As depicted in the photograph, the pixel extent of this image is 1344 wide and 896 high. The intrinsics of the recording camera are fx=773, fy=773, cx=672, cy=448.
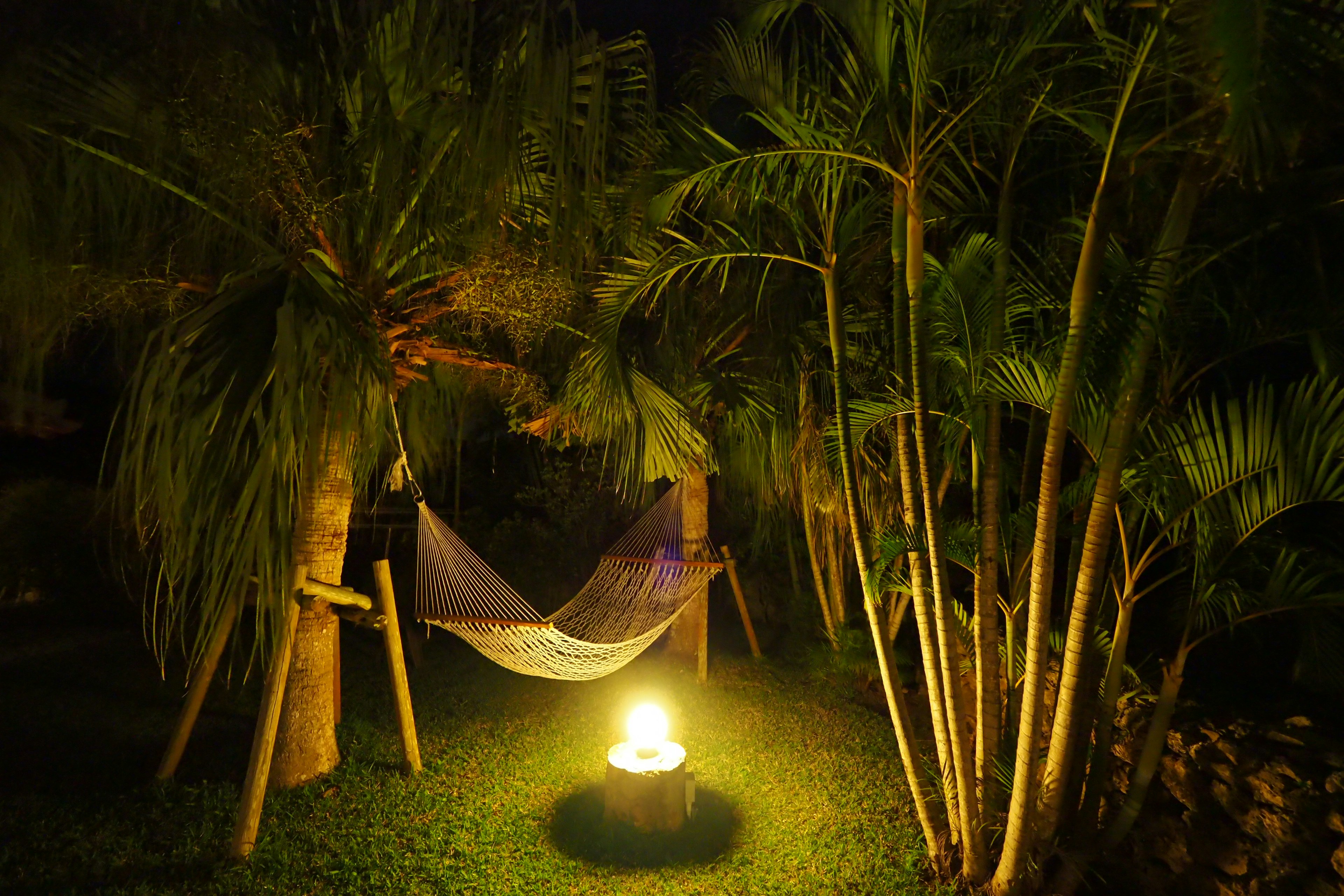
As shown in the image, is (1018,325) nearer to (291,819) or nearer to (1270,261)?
(1270,261)

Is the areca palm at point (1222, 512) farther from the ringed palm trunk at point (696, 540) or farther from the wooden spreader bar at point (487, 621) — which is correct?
the ringed palm trunk at point (696, 540)

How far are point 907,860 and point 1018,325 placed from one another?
5.39 feet

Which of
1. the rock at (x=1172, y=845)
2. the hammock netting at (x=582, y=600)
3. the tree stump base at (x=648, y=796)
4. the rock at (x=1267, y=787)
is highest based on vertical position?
the hammock netting at (x=582, y=600)

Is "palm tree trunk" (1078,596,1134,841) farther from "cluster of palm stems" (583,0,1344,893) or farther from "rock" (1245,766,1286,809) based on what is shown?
"rock" (1245,766,1286,809)

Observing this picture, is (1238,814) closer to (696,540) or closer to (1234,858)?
(1234,858)

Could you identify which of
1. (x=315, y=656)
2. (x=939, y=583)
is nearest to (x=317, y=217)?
(x=315, y=656)

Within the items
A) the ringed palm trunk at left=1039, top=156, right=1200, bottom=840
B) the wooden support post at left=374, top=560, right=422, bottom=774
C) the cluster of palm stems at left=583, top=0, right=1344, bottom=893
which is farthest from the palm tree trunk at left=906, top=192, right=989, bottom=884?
the wooden support post at left=374, top=560, right=422, bottom=774

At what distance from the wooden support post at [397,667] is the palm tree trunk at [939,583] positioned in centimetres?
179

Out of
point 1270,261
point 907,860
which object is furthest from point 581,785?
point 1270,261

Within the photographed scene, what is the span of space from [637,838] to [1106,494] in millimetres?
1770

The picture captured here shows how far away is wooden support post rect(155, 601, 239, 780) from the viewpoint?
257cm

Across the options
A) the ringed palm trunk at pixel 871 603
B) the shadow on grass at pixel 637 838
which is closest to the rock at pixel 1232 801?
the ringed palm trunk at pixel 871 603

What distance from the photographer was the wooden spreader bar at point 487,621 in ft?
8.69

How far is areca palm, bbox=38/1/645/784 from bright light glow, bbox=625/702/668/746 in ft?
4.02
